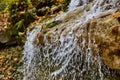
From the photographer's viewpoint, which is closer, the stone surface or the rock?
the stone surface

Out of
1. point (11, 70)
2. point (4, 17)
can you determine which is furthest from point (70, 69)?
point (4, 17)

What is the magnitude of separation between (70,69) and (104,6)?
1510mm

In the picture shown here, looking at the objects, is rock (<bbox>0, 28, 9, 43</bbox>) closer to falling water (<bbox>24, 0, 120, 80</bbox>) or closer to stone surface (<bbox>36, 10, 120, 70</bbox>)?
falling water (<bbox>24, 0, 120, 80</bbox>)

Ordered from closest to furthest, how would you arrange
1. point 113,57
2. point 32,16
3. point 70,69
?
point 113,57, point 70,69, point 32,16

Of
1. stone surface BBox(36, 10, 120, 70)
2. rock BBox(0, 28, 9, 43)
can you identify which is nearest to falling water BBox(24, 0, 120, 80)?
stone surface BBox(36, 10, 120, 70)

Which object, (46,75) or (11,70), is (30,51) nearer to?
(46,75)

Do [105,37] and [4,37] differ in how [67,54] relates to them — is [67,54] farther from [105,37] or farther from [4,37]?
[4,37]

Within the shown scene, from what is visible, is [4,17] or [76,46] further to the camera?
[4,17]

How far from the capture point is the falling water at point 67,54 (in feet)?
14.3

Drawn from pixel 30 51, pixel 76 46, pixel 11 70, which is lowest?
pixel 11 70

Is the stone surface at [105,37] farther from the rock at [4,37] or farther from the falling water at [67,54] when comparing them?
the rock at [4,37]

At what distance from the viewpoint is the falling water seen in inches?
172

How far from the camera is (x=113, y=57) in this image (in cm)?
382

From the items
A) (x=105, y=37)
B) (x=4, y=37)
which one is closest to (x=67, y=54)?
(x=105, y=37)
